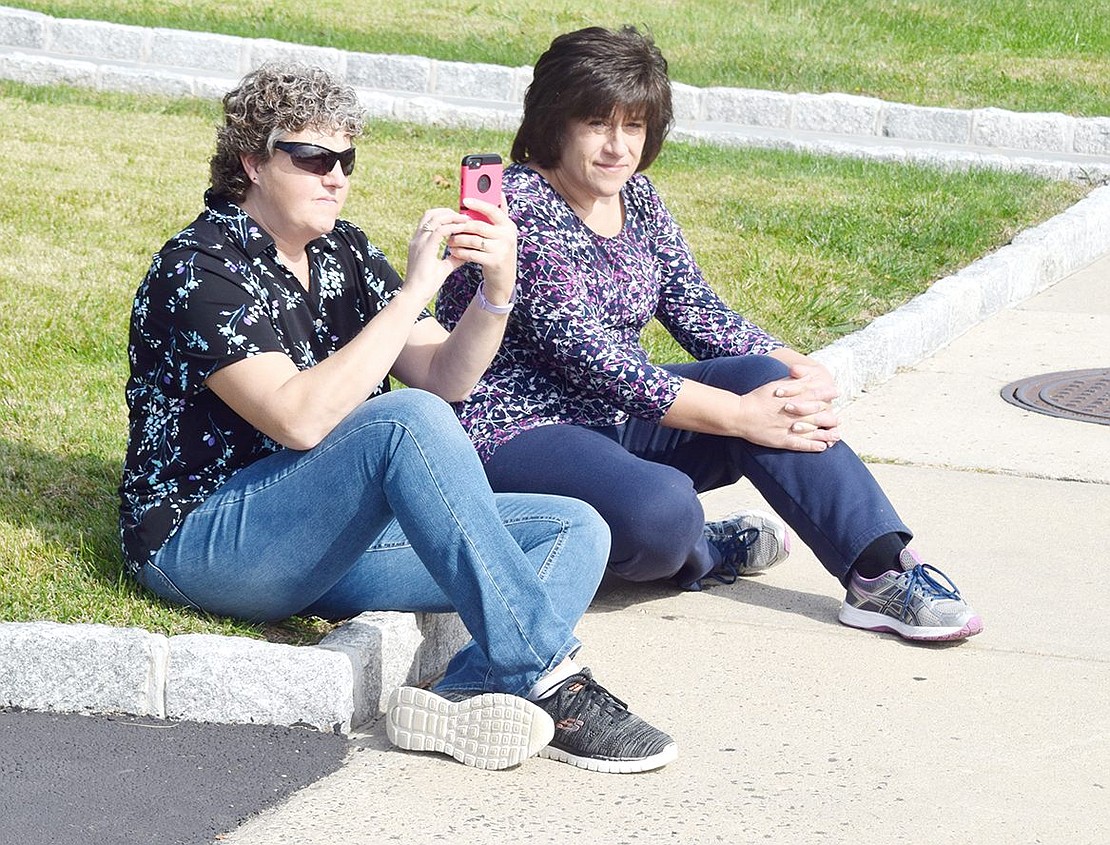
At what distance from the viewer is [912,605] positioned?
382cm

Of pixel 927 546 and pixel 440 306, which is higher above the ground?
pixel 440 306

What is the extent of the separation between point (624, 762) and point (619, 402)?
103 centimetres

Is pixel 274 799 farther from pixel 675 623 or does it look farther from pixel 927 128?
pixel 927 128

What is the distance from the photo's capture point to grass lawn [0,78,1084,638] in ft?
12.9

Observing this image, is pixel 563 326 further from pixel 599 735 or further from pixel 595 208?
pixel 599 735

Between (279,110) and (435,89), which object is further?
(435,89)

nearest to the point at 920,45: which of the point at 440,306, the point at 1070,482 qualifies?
the point at 1070,482

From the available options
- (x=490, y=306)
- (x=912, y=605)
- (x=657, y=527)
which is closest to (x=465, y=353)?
(x=490, y=306)

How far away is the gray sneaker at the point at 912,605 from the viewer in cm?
380

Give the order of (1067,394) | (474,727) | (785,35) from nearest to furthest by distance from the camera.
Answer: (474,727) → (1067,394) → (785,35)

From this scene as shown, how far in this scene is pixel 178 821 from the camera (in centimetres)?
290

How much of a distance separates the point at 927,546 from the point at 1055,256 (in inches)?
157

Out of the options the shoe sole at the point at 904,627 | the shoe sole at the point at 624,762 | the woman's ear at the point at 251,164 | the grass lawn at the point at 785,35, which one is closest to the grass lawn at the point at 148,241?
the shoe sole at the point at 624,762

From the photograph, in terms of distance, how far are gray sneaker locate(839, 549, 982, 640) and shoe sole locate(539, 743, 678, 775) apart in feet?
2.83
